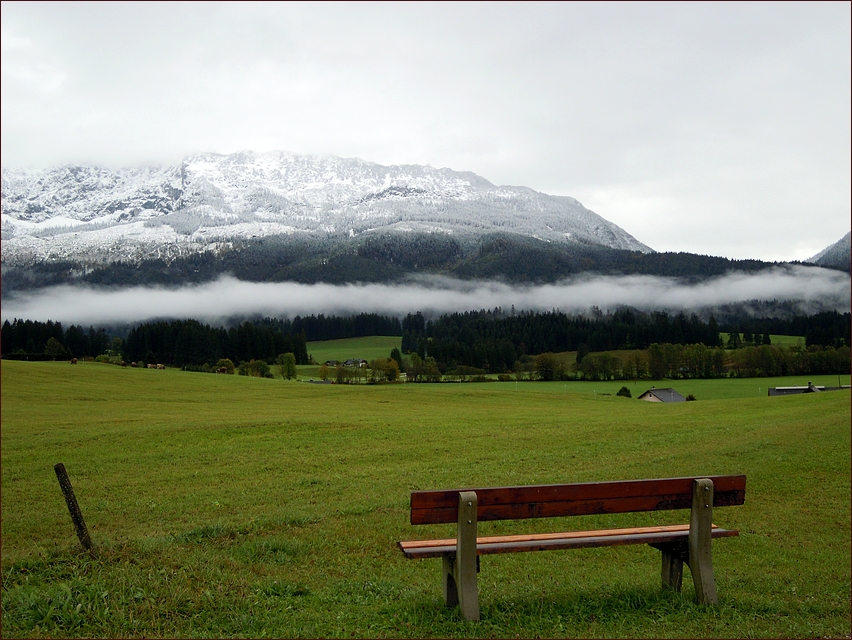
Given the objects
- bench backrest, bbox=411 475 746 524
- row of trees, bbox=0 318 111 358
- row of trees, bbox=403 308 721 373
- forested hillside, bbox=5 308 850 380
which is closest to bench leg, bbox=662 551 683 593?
bench backrest, bbox=411 475 746 524

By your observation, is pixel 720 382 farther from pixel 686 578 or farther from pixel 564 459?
pixel 686 578

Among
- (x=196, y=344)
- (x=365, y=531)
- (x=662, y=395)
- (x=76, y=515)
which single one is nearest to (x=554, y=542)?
(x=365, y=531)

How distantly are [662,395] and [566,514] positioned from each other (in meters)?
85.3

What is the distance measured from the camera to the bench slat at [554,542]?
6.95 metres

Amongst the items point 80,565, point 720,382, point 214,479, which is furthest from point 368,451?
point 720,382

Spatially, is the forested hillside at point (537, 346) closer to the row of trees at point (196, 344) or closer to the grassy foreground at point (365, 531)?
the row of trees at point (196, 344)

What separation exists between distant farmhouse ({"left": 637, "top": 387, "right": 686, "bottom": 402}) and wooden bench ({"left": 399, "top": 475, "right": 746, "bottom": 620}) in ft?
265

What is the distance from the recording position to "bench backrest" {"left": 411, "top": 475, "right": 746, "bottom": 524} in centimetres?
670

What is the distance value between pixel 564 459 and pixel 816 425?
11.1 meters

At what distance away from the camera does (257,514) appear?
13.2 m

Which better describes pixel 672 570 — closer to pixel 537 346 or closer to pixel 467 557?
pixel 467 557

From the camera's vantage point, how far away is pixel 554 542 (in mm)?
7121

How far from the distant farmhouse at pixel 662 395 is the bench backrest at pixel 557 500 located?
81.2 meters

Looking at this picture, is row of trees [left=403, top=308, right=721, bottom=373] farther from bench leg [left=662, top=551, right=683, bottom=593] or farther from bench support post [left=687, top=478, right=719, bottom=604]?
bench support post [left=687, top=478, right=719, bottom=604]
